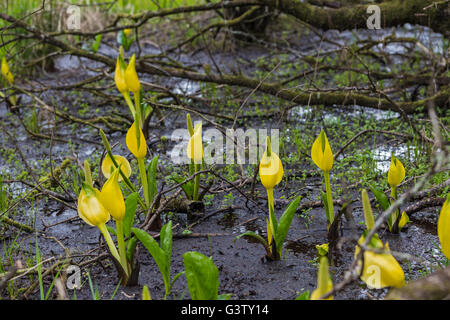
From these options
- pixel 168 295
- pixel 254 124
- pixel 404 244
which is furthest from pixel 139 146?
pixel 254 124

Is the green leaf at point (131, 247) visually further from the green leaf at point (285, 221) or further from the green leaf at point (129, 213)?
the green leaf at point (285, 221)

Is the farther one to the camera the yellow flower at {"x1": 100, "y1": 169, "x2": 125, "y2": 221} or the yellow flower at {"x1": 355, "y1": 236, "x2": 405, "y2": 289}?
the yellow flower at {"x1": 100, "y1": 169, "x2": 125, "y2": 221}

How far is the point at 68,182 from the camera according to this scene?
11.1 ft

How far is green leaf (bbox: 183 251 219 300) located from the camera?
1711 mm

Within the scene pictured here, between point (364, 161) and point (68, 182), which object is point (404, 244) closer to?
point (364, 161)

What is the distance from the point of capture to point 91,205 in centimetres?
176

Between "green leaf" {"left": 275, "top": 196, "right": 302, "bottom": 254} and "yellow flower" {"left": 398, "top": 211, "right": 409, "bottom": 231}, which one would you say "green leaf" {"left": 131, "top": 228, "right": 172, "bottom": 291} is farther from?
"yellow flower" {"left": 398, "top": 211, "right": 409, "bottom": 231}

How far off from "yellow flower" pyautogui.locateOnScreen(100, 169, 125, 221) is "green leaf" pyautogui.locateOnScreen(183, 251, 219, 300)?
0.30m

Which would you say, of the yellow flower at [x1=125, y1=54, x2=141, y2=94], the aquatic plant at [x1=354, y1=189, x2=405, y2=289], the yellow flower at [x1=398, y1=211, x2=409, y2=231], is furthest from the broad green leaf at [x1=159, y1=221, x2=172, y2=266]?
the yellow flower at [x1=398, y1=211, x2=409, y2=231]

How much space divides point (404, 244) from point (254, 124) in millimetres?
2248

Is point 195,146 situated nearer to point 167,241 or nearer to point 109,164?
point 109,164

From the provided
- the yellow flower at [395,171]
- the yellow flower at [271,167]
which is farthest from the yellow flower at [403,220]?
the yellow flower at [271,167]

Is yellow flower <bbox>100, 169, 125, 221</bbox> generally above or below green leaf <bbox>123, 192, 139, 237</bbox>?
above

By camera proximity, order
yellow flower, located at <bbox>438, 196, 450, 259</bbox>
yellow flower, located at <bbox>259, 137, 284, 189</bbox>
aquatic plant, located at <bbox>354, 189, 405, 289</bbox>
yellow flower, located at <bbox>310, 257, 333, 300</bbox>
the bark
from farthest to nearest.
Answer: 1. the bark
2. yellow flower, located at <bbox>259, 137, 284, 189</bbox>
3. yellow flower, located at <bbox>438, 196, 450, 259</bbox>
4. aquatic plant, located at <bbox>354, 189, 405, 289</bbox>
5. yellow flower, located at <bbox>310, 257, 333, 300</bbox>
